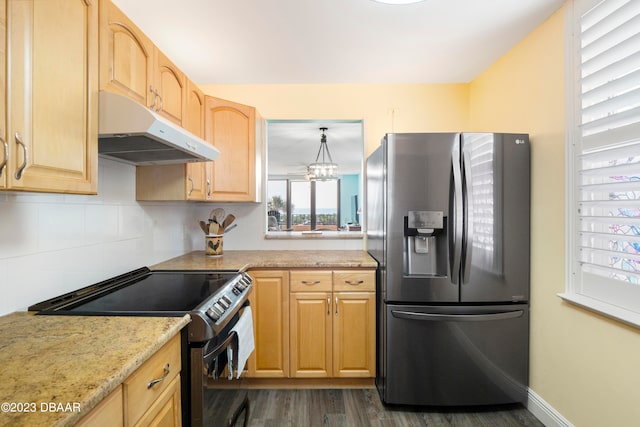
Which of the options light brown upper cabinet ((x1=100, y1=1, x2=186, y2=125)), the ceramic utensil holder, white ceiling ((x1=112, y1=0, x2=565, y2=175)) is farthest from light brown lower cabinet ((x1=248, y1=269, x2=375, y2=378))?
white ceiling ((x1=112, y1=0, x2=565, y2=175))

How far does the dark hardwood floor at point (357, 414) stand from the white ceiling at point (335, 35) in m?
2.18

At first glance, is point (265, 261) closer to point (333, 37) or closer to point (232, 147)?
point (232, 147)

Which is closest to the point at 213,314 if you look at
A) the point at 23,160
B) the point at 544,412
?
the point at 23,160

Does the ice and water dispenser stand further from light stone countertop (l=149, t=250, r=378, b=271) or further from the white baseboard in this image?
the white baseboard

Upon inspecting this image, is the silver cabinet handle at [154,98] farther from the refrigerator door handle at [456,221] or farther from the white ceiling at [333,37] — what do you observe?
the refrigerator door handle at [456,221]

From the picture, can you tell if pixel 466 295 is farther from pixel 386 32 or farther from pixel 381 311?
pixel 386 32

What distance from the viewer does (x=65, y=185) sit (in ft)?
3.15

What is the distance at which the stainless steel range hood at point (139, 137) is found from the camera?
43.8 inches

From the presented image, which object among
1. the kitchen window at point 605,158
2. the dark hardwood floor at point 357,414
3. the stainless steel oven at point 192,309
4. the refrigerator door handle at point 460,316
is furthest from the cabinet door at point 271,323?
the kitchen window at point 605,158

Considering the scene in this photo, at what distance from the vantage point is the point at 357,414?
1.86m

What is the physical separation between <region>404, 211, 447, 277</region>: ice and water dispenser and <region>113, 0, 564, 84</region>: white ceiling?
3.75 ft

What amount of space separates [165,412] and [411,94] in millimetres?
2736

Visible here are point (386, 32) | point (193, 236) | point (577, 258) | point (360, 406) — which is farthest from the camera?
point (193, 236)

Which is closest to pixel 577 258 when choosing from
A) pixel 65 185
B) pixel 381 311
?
pixel 381 311
